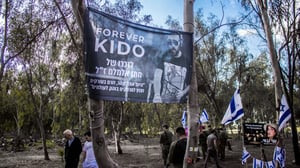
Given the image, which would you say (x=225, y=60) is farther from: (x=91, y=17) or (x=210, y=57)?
(x=91, y=17)

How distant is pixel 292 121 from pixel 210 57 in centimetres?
826

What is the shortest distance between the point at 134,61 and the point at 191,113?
121 centimetres

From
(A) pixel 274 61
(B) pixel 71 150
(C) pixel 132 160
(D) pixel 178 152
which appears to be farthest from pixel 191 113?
(C) pixel 132 160

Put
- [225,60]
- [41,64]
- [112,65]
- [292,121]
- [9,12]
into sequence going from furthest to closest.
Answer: [225,60] → [41,64] → [292,121] → [9,12] → [112,65]

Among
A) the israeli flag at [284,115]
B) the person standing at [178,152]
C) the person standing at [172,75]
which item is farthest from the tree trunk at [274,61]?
the person standing at [172,75]

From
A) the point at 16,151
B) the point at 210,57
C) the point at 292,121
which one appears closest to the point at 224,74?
the point at 210,57

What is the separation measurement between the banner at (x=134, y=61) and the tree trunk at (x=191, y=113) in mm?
147

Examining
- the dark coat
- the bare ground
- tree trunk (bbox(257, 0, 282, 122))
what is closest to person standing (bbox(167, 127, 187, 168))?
the dark coat

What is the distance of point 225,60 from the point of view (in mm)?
20828

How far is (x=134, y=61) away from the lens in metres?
3.81

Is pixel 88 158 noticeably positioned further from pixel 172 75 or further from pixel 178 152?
pixel 172 75

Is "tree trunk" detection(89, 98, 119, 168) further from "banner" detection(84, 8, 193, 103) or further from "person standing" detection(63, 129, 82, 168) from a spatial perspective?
"person standing" detection(63, 129, 82, 168)

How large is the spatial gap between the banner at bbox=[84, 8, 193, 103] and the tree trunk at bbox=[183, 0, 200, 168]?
147mm

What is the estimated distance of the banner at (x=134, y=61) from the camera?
143 inches
